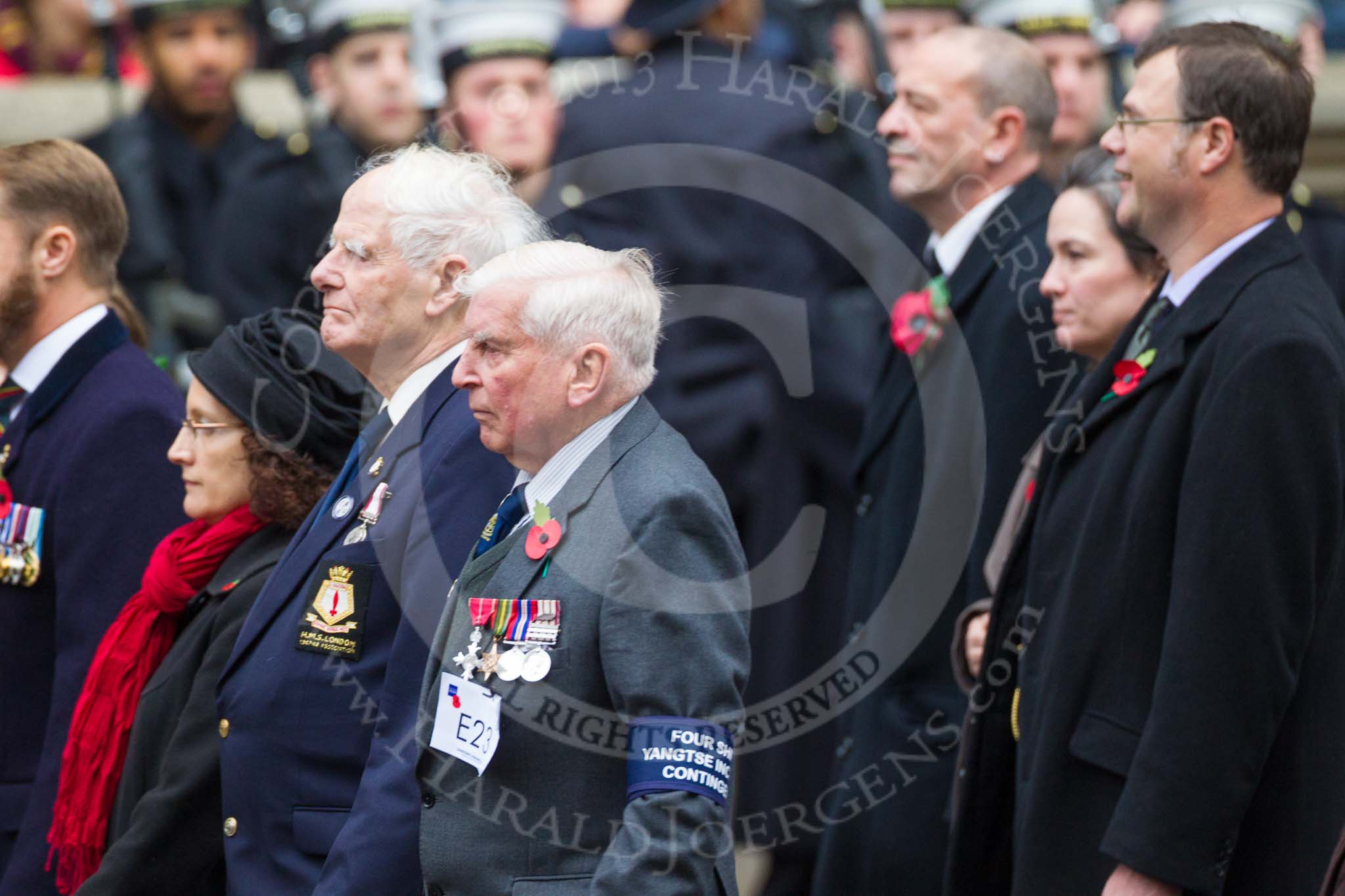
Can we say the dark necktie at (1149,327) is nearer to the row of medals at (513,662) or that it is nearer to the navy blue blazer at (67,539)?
the row of medals at (513,662)

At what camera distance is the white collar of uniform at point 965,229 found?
495 cm

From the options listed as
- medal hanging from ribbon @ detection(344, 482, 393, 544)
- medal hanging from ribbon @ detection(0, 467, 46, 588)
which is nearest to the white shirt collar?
medal hanging from ribbon @ detection(0, 467, 46, 588)

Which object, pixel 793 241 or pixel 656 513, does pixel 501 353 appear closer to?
pixel 656 513

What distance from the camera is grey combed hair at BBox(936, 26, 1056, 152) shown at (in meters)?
5.03

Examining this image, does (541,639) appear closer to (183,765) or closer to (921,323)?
(183,765)

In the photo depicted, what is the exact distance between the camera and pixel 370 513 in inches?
145

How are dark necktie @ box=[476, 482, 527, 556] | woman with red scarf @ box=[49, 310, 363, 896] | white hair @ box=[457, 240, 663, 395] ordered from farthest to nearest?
woman with red scarf @ box=[49, 310, 363, 896] → dark necktie @ box=[476, 482, 527, 556] → white hair @ box=[457, 240, 663, 395]

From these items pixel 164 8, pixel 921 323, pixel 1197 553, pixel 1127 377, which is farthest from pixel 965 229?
pixel 164 8

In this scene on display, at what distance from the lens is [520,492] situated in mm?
3438

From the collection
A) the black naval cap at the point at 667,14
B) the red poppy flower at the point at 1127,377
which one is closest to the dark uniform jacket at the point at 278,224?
the black naval cap at the point at 667,14

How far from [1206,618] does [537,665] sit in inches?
42.9

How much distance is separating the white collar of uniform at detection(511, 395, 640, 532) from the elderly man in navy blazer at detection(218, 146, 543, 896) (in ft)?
0.75

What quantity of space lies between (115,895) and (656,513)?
137 cm

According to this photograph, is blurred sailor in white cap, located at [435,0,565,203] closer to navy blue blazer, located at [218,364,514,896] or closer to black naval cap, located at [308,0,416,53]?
black naval cap, located at [308,0,416,53]
